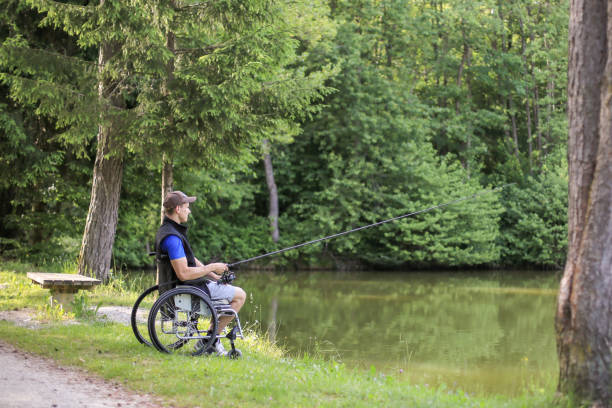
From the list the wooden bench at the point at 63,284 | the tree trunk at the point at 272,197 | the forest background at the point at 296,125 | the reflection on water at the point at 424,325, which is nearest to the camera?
the wooden bench at the point at 63,284

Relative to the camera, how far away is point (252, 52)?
9.77 m

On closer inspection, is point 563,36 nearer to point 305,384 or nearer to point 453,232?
point 453,232

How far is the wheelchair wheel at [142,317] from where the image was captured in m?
6.17

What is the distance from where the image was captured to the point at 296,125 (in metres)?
11.4

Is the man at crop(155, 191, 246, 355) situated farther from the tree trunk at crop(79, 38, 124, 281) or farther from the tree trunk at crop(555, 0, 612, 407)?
the tree trunk at crop(79, 38, 124, 281)

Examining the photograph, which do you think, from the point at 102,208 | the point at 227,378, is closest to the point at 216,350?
the point at 227,378

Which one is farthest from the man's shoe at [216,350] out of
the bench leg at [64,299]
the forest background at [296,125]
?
the forest background at [296,125]

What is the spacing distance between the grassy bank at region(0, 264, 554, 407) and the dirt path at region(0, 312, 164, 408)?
0.45ft

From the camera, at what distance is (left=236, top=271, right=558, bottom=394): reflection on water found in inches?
371

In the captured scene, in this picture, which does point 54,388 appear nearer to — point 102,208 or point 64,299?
point 64,299

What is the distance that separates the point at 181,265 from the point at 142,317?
291cm

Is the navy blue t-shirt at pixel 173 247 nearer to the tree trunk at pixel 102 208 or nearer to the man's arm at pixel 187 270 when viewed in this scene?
the man's arm at pixel 187 270

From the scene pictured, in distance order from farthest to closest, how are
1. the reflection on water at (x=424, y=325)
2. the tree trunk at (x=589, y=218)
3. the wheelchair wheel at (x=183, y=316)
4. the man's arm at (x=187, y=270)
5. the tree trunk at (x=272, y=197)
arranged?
the tree trunk at (x=272, y=197) < the reflection on water at (x=424, y=325) < the man's arm at (x=187, y=270) < the wheelchair wheel at (x=183, y=316) < the tree trunk at (x=589, y=218)

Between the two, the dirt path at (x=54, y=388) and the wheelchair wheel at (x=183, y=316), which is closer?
the dirt path at (x=54, y=388)
